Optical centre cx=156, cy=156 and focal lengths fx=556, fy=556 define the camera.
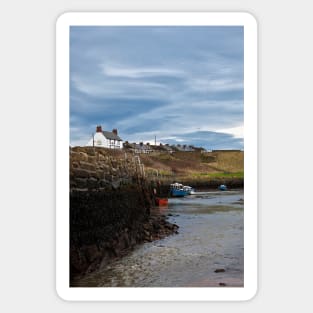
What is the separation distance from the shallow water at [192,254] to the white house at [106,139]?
2.06ft

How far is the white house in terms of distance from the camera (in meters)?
4.18

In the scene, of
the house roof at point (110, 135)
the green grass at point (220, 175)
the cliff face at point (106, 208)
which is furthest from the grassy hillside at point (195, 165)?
the house roof at point (110, 135)

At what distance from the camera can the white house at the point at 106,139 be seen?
4180 mm

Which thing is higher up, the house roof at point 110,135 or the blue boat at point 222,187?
the house roof at point 110,135

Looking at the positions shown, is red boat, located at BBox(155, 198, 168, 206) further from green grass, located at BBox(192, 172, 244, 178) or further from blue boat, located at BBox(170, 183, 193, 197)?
green grass, located at BBox(192, 172, 244, 178)

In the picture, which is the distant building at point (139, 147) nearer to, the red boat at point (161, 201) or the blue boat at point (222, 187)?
the red boat at point (161, 201)

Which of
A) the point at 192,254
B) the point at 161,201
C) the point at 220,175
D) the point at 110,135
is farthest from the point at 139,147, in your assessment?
the point at 192,254

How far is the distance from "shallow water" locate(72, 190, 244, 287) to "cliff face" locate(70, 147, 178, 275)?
94 mm

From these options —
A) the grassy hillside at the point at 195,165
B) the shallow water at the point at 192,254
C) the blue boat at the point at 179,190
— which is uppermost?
the grassy hillside at the point at 195,165

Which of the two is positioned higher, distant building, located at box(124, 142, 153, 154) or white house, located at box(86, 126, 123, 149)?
white house, located at box(86, 126, 123, 149)

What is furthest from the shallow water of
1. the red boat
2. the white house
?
the white house
